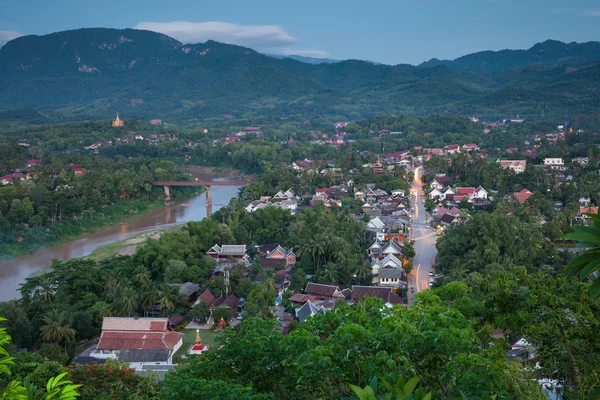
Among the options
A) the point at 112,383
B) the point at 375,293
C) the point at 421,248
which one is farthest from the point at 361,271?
the point at 112,383

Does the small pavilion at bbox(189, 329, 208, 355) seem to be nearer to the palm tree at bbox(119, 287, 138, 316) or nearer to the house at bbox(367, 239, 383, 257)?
the palm tree at bbox(119, 287, 138, 316)

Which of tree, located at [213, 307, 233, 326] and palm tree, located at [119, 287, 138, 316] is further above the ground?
palm tree, located at [119, 287, 138, 316]

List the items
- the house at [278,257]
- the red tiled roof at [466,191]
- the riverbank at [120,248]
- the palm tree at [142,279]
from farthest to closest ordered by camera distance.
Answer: the red tiled roof at [466,191]
the riverbank at [120,248]
the house at [278,257]
the palm tree at [142,279]

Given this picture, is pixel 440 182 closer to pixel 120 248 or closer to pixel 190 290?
pixel 120 248

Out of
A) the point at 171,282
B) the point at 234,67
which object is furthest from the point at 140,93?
the point at 171,282

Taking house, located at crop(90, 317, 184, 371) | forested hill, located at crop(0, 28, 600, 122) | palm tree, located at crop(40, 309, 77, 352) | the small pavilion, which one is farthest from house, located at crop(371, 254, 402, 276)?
forested hill, located at crop(0, 28, 600, 122)

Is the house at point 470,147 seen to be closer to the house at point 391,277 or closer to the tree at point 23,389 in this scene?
the house at point 391,277

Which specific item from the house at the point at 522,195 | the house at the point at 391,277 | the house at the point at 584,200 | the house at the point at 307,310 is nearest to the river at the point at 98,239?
the house at the point at 307,310

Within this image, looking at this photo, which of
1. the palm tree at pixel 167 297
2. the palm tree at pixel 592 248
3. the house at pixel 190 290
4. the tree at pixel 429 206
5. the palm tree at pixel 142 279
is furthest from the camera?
the tree at pixel 429 206
